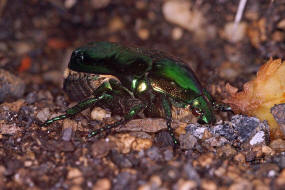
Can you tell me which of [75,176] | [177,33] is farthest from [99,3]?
[75,176]

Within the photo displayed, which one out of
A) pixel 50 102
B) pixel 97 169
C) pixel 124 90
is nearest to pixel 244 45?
pixel 124 90

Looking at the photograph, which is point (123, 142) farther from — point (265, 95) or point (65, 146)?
point (265, 95)

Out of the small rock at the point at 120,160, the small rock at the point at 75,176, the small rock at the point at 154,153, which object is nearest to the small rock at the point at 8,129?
the small rock at the point at 75,176

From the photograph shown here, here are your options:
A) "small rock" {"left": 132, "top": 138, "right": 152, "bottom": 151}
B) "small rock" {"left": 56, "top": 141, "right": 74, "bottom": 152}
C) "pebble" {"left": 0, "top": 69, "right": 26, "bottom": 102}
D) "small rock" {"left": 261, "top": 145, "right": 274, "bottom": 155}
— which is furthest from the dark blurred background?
"small rock" {"left": 56, "top": 141, "right": 74, "bottom": 152}

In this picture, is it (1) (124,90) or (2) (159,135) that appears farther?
(1) (124,90)

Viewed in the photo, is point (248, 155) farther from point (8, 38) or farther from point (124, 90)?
point (8, 38)

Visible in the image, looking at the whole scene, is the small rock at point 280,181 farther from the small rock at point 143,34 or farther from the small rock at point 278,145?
the small rock at point 143,34
